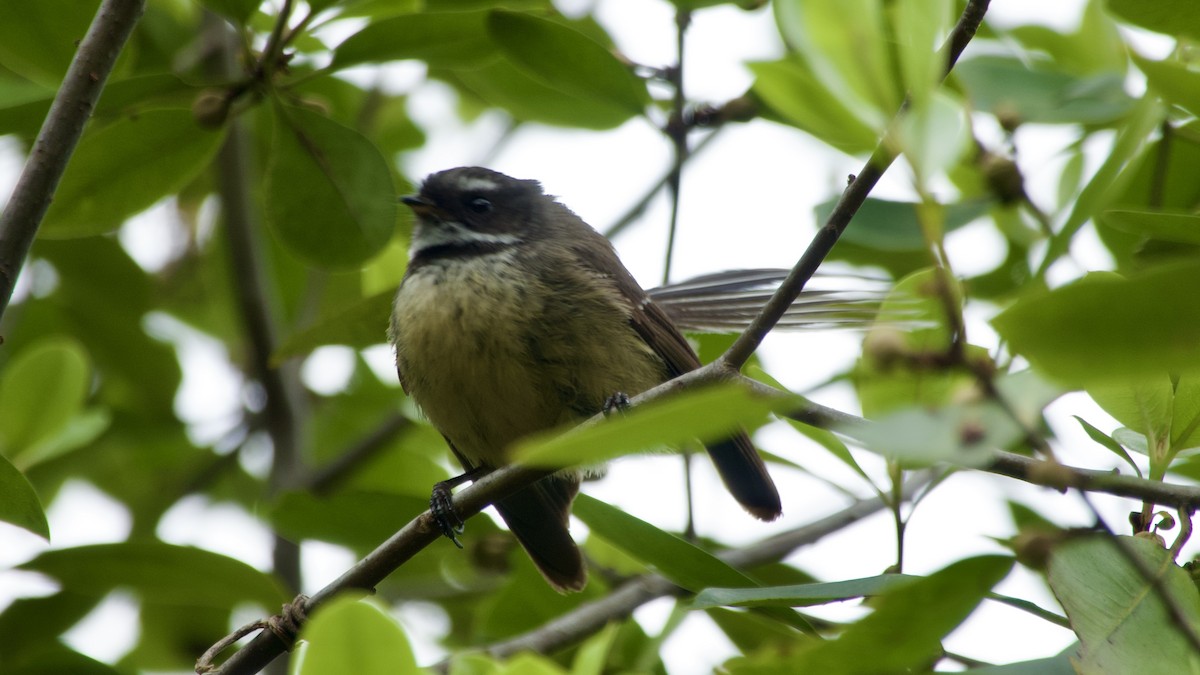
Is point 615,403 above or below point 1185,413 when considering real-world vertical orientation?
above

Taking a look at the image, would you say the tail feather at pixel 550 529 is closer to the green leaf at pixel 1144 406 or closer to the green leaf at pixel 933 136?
the green leaf at pixel 1144 406

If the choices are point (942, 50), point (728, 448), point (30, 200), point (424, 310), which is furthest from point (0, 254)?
point (728, 448)

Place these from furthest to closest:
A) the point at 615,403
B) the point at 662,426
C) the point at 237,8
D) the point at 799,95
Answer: the point at 615,403
the point at 237,8
the point at 799,95
the point at 662,426

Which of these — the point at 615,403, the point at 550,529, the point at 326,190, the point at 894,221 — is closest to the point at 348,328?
the point at 326,190

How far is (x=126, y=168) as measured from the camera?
141 inches

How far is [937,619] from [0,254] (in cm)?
216

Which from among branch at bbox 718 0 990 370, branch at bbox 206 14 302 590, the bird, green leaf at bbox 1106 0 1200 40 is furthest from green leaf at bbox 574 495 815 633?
branch at bbox 206 14 302 590

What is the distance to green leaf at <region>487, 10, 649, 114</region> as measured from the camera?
345 cm

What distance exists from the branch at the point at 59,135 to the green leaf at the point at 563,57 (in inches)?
38.8

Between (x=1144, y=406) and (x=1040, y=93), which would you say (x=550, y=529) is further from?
(x=1144, y=406)

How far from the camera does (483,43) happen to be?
12.2ft

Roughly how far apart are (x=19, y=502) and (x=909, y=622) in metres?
1.98

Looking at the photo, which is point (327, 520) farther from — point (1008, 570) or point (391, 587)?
point (1008, 570)

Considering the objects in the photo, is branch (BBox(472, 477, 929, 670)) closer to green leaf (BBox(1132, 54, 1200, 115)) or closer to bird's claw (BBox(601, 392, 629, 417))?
bird's claw (BBox(601, 392, 629, 417))
